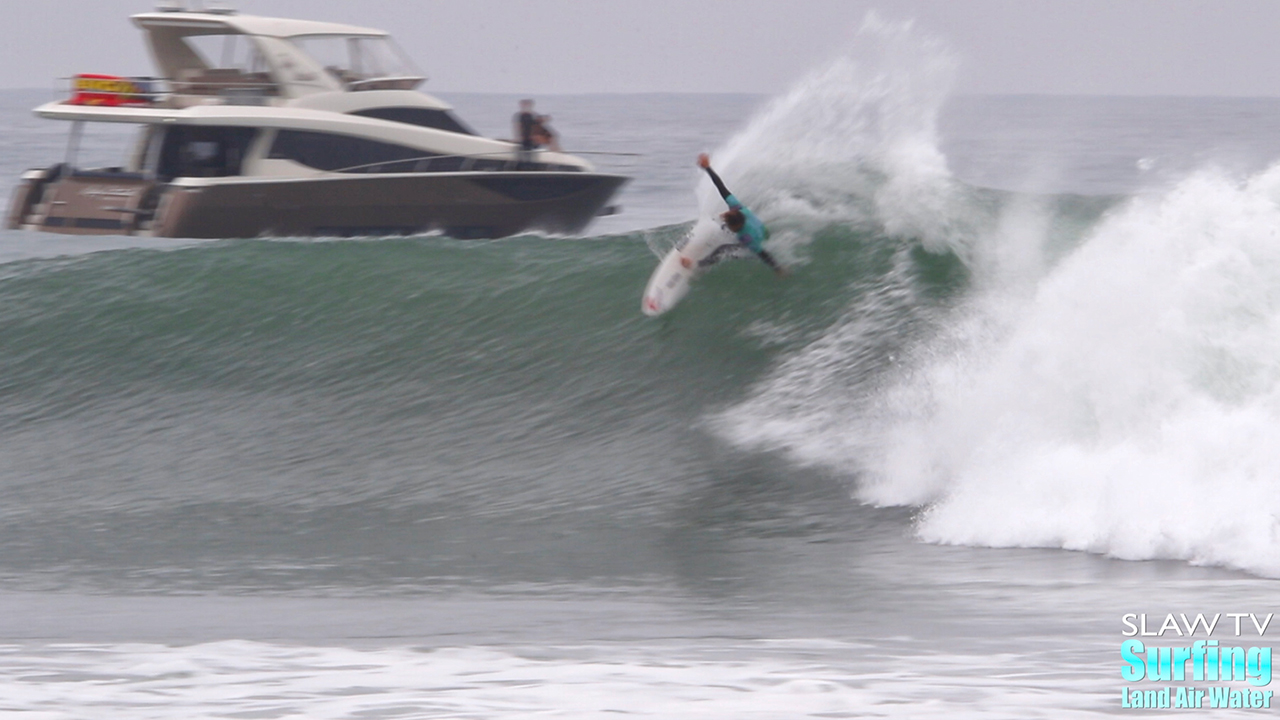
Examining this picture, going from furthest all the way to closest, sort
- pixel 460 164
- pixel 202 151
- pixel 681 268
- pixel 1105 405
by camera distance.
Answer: pixel 460 164 < pixel 202 151 < pixel 681 268 < pixel 1105 405

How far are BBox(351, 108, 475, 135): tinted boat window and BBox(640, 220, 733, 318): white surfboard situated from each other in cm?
779

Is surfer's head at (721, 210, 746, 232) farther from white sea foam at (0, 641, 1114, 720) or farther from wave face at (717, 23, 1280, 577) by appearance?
white sea foam at (0, 641, 1114, 720)

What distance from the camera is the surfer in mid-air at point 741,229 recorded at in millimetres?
11781

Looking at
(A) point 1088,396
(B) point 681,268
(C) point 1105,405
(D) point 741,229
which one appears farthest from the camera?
(B) point 681,268

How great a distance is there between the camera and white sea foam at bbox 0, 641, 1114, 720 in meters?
4.96

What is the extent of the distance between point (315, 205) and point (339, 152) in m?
0.76

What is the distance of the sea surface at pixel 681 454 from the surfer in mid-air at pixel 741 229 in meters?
0.37

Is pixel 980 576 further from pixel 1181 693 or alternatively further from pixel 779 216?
pixel 779 216

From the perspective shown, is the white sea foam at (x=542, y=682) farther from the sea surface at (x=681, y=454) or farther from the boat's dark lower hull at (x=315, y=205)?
the boat's dark lower hull at (x=315, y=205)

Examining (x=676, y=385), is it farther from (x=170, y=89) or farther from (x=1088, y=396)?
(x=170, y=89)

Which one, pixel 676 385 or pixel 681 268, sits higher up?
pixel 681 268

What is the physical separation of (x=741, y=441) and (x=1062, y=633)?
15.2ft

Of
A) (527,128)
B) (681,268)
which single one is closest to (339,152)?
(527,128)

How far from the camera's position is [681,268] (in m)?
12.5
